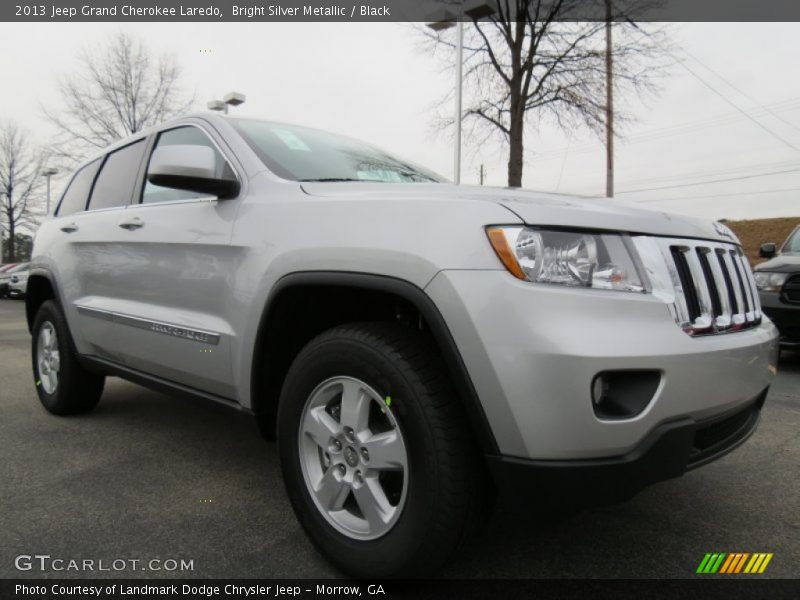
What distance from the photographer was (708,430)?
1.76 metres

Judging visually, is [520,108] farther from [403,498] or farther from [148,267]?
[403,498]

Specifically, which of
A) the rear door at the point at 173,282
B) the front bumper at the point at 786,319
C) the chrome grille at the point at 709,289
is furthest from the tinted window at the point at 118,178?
the front bumper at the point at 786,319

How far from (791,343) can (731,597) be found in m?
4.60

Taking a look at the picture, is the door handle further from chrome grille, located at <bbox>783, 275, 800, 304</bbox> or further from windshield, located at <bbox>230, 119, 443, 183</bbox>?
chrome grille, located at <bbox>783, 275, 800, 304</bbox>

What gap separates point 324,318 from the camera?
2.22m

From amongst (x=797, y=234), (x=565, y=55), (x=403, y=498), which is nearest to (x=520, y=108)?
(x=565, y=55)

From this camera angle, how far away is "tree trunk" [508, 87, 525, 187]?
44.6 ft

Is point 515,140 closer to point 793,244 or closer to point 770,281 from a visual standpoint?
point 793,244

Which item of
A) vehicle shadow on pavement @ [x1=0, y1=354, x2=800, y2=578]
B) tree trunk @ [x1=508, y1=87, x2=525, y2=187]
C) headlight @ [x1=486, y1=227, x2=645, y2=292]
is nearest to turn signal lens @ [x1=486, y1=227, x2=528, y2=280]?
headlight @ [x1=486, y1=227, x2=645, y2=292]

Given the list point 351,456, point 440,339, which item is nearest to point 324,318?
point 351,456

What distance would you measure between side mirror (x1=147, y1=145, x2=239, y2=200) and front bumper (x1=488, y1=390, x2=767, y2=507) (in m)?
1.54

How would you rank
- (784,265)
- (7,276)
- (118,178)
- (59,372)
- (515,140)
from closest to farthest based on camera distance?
(118,178) < (59,372) < (784,265) < (515,140) < (7,276)

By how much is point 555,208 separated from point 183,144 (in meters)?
2.00

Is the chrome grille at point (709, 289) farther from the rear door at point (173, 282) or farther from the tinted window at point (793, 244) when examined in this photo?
the tinted window at point (793, 244)
